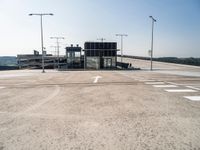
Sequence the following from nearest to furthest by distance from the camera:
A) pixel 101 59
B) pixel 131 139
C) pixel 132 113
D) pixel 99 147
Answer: pixel 99 147 < pixel 131 139 < pixel 132 113 < pixel 101 59

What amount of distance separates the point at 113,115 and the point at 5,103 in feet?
16.5

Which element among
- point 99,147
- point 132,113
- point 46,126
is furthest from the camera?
point 132,113

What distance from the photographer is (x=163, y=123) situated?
5.41 metres

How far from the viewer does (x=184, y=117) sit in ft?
19.5

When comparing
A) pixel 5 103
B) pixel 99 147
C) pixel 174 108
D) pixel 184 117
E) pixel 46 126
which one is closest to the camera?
pixel 99 147

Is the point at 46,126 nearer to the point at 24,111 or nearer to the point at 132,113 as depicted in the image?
the point at 24,111

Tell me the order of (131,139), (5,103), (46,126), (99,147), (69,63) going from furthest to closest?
(69,63) → (5,103) → (46,126) → (131,139) → (99,147)

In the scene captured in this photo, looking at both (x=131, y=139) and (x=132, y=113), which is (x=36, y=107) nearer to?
(x=132, y=113)

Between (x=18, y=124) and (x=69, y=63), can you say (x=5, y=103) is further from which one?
(x=69, y=63)

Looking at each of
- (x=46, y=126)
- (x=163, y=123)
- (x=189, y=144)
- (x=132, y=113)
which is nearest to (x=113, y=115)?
(x=132, y=113)

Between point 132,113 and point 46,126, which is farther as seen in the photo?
point 132,113

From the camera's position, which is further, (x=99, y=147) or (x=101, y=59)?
(x=101, y=59)

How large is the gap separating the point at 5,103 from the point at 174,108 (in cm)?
711

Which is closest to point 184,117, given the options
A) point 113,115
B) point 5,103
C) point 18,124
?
point 113,115
